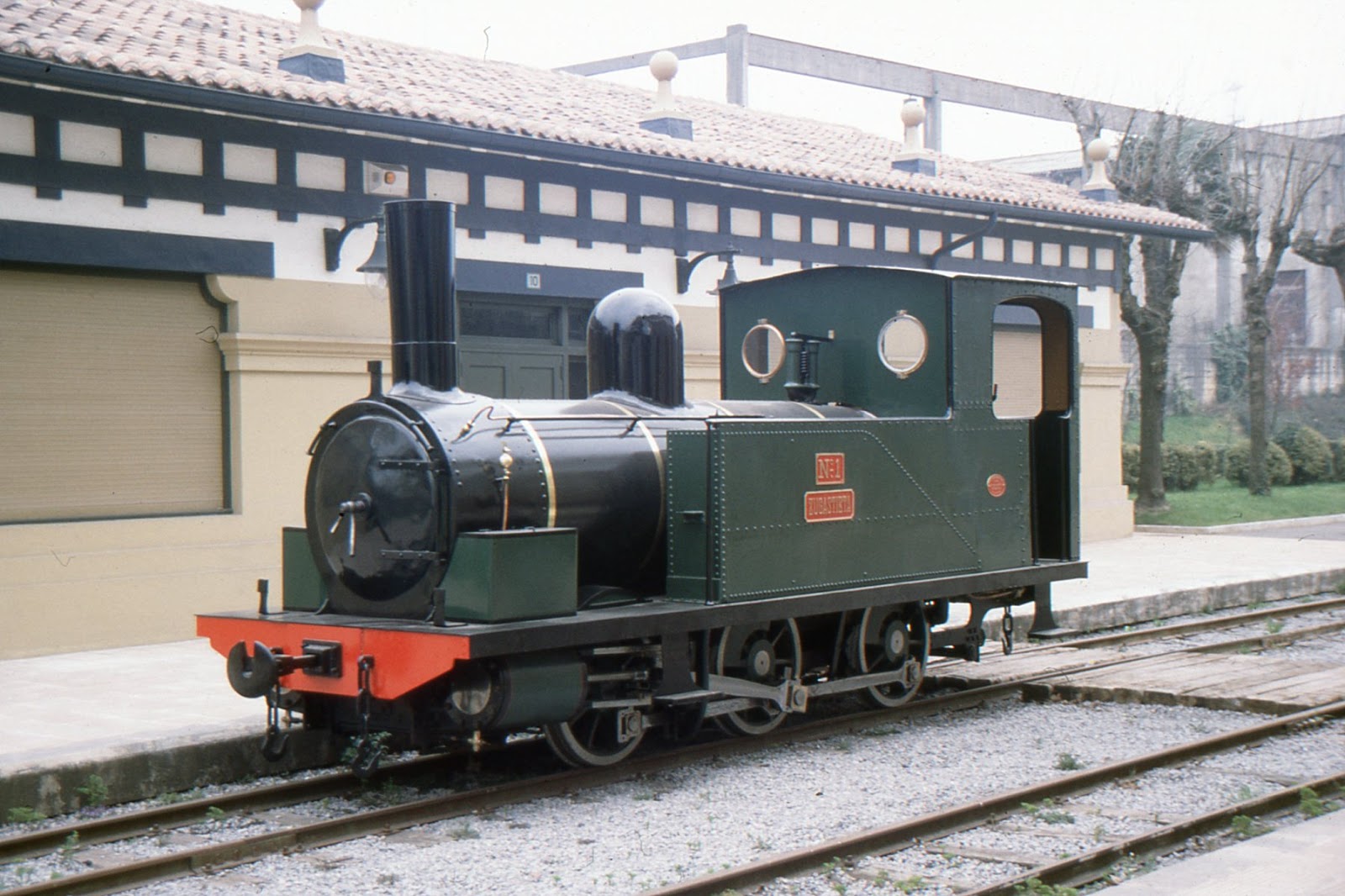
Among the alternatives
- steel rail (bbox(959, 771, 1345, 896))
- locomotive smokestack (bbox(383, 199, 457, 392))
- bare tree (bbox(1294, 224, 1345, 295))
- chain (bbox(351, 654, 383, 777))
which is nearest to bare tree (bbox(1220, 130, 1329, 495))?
bare tree (bbox(1294, 224, 1345, 295))

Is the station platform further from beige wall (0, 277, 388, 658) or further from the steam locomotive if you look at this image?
the steam locomotive

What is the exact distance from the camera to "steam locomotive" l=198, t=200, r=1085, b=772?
19.8ft

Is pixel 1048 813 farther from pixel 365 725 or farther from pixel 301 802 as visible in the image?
pixel 301 802

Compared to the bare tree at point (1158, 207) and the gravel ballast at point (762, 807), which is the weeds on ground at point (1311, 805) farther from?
the bare tree at point (1158, 207)

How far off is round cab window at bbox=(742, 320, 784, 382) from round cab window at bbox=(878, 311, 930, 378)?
703 millimetres

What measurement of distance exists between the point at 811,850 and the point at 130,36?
26.8 feet

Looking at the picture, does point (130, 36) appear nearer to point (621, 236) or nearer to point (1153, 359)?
point (621, 236)

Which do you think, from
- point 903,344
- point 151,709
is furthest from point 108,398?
point 903,344

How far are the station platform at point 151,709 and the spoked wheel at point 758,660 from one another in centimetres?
214

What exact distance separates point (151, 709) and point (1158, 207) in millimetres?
18765

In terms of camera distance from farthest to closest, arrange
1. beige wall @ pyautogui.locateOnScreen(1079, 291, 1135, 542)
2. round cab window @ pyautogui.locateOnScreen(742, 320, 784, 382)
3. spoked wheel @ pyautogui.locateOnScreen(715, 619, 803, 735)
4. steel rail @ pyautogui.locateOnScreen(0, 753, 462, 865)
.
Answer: beige wall @ pyautogui.locateOnScreen(1079, 291, 1135, 542), round cab window @ pyautogui.locateOnScreen(742, 320, 784, 382), spoked wheel @ pyautogui.locateOnScreen(715, 619, 803, 735), steel rail @ pyautogui.locateOnScreen(0, 753, 462, 865)

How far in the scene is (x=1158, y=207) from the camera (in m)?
22.3

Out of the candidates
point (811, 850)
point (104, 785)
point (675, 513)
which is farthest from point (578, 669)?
point (104, 785)

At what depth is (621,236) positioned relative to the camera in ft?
40.5
